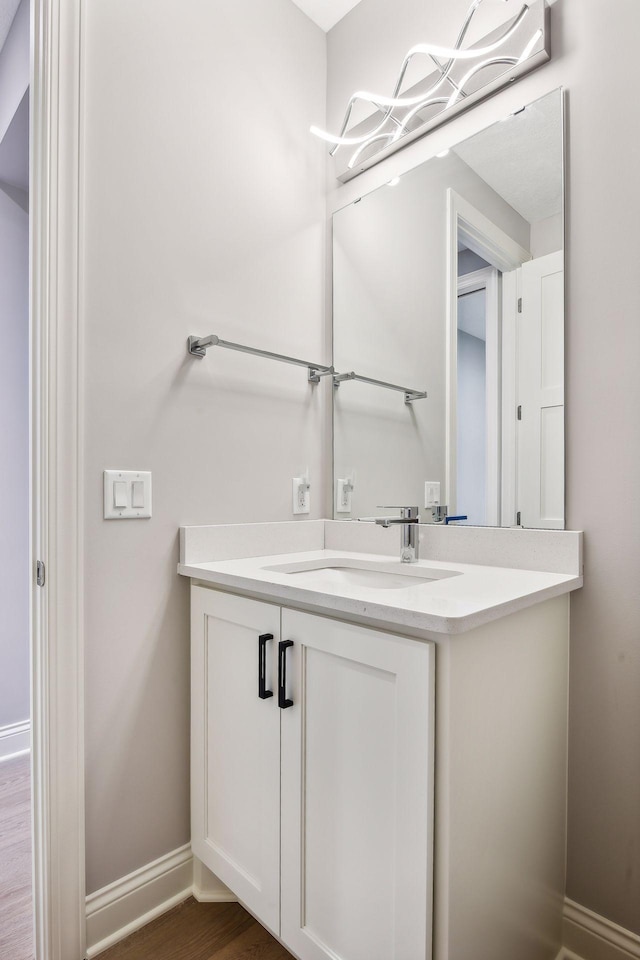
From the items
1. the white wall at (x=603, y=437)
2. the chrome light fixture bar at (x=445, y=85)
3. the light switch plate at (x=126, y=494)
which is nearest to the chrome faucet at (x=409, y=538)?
the white wall at (x=603, y=437)

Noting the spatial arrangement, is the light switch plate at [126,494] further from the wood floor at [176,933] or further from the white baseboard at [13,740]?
the white baseboard at [13,740]

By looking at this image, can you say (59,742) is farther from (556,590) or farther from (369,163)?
(369,163)

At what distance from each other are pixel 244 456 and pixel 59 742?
32.5 inches

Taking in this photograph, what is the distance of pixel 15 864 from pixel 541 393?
190cm

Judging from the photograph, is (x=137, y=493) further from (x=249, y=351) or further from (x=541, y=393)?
(x=541, y=393)

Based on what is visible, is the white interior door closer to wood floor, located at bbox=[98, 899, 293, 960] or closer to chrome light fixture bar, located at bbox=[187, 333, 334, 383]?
chrome light fixture bar, located at bbox=[187, 333, 334, 383]

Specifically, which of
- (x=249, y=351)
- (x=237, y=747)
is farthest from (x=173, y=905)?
(x=249, y=351)

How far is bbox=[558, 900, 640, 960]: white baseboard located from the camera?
1120mm

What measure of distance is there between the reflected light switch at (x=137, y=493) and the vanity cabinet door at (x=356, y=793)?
48 cm

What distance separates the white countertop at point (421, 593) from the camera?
0.83 metres

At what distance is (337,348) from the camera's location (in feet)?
5.98

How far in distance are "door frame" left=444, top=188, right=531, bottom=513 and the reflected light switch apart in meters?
0.82

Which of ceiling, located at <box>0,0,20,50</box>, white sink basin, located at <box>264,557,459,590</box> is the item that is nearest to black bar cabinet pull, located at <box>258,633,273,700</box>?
white sink basin, located at <box>264,557,459,590</box>

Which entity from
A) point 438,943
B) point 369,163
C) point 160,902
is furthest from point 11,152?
point 438,943
